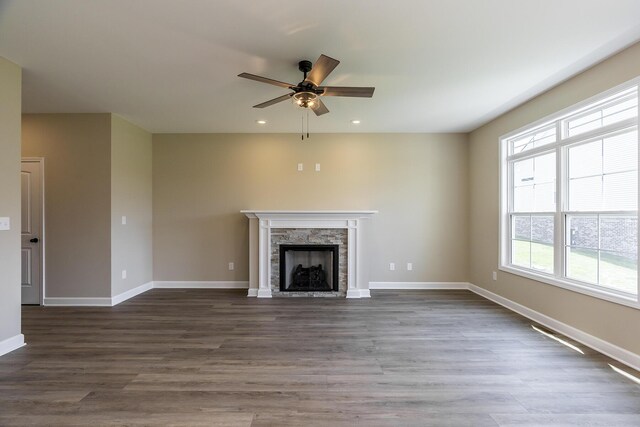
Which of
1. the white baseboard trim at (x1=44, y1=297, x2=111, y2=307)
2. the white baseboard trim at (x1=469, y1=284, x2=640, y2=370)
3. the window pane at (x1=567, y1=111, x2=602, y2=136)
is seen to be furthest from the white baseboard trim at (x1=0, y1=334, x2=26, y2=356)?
the window pane at (x1=567, y1=111, x2=602, y2=136)

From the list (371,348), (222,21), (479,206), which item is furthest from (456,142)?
(222,21)

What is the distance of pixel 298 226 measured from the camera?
15.4ft

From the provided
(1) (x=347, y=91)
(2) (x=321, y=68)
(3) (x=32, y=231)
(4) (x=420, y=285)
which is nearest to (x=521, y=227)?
(4) (x=420, y=285)

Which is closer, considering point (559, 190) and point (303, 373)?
point (303, 373)

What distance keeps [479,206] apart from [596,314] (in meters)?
2.25

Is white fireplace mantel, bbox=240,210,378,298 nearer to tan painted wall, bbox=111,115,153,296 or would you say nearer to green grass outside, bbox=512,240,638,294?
tan painted wall, bbox=111,115,153,296

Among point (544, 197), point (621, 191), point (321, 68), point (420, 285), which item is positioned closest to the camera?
point (321, 68)

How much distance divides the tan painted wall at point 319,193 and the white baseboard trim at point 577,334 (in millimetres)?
1153

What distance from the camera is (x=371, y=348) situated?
276cm

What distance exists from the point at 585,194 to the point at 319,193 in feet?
11.1

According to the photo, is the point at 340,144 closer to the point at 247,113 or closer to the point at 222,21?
the point at 247,113

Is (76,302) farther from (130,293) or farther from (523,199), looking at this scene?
(523,199)

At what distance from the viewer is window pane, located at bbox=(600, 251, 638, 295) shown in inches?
98.7

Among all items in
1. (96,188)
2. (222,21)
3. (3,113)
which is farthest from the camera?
(96,188)
